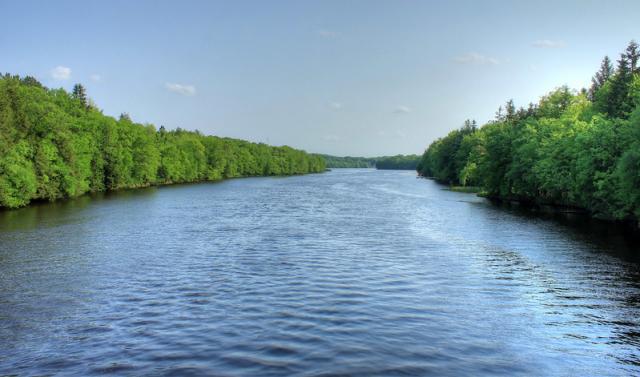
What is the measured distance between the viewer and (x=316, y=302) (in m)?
21.2

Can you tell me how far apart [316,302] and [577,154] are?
4551 centimetres

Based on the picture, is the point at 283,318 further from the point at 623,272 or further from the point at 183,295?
the point at 623,272

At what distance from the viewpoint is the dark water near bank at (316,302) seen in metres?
15.1

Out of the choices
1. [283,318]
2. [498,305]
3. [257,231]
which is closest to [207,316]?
[283,318]

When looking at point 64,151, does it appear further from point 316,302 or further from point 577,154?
point 577,154

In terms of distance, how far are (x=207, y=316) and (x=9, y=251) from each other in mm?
20742

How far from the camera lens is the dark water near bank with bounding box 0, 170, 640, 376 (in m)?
15.1

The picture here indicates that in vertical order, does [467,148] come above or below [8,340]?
above

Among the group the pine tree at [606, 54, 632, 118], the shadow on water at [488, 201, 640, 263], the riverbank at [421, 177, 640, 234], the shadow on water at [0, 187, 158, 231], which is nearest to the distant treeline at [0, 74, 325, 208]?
the shadow on water at [0, 187, 158, 231]

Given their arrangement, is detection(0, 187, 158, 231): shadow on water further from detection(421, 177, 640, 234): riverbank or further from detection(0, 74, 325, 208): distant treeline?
detection(421, 177, 640, 234): riverbank

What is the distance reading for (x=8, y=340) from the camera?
54.7 feet

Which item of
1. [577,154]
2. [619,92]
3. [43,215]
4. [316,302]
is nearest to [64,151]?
[43,215]

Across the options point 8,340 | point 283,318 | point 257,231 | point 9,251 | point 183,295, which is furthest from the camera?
point 257,231

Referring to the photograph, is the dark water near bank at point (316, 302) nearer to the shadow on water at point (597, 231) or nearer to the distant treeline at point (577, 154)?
the shadow on water at point (597, 231)
